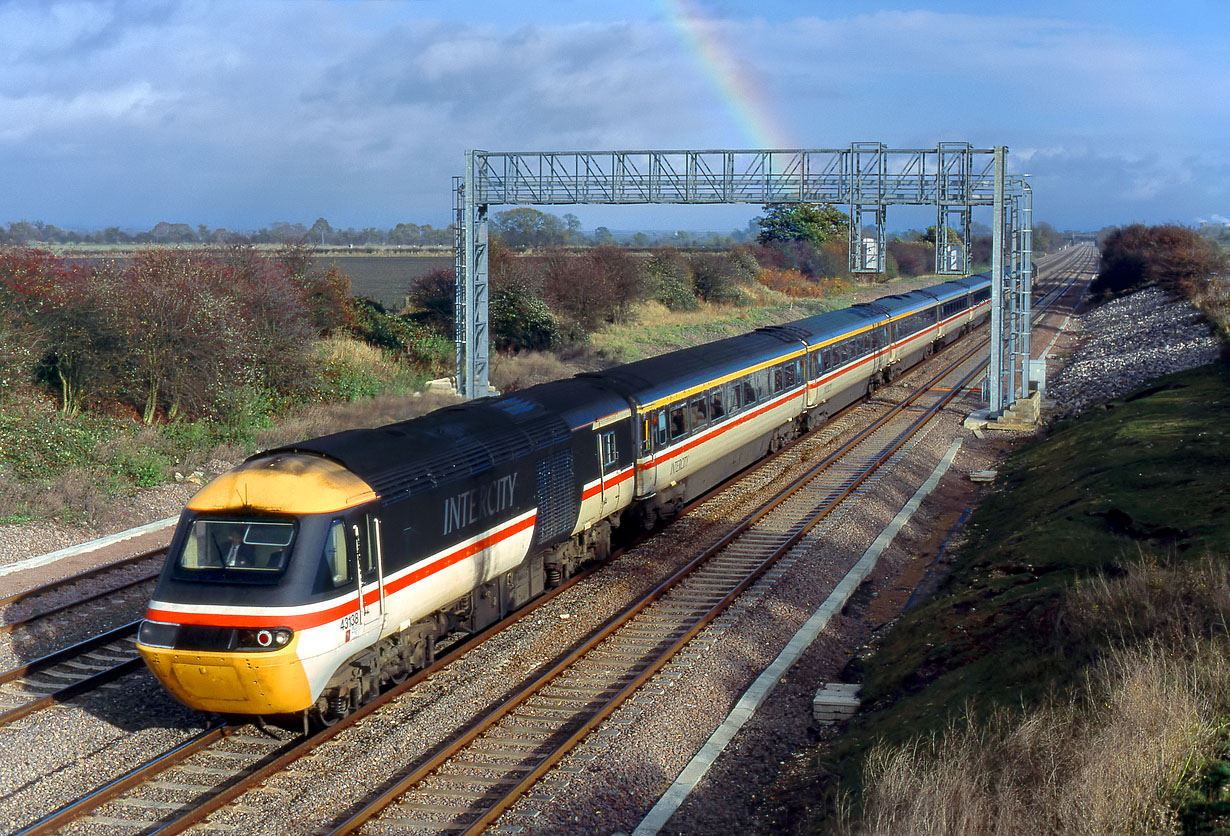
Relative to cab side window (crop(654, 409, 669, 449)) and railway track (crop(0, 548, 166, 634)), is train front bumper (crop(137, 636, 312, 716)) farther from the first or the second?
cab side window (crop(654, 409, 669, 449))

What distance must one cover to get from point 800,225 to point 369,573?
7366 centimetres

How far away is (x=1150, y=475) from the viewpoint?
57.5 feet

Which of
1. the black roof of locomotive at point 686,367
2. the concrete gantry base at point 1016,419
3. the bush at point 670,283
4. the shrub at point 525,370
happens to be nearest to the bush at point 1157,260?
the bush at point 670,283

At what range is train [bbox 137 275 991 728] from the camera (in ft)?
30.7

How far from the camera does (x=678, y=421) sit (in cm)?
1814

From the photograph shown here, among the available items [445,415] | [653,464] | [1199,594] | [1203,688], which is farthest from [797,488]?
[1203,688]

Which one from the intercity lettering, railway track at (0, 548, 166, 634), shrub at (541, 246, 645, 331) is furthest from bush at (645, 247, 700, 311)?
the intercity lettering

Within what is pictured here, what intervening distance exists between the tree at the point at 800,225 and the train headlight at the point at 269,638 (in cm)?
7211

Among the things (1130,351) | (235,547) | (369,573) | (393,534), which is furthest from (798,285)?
(235,547)

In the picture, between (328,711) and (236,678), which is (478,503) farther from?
(236,678)

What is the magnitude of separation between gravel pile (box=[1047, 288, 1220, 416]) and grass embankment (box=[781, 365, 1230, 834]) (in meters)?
13.4

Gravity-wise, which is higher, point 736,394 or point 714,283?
point 714,283

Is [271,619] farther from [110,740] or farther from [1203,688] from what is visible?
[1203,688]

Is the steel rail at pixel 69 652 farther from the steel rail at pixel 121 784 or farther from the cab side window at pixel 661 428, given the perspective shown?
the cab side window at pixel 661 428
